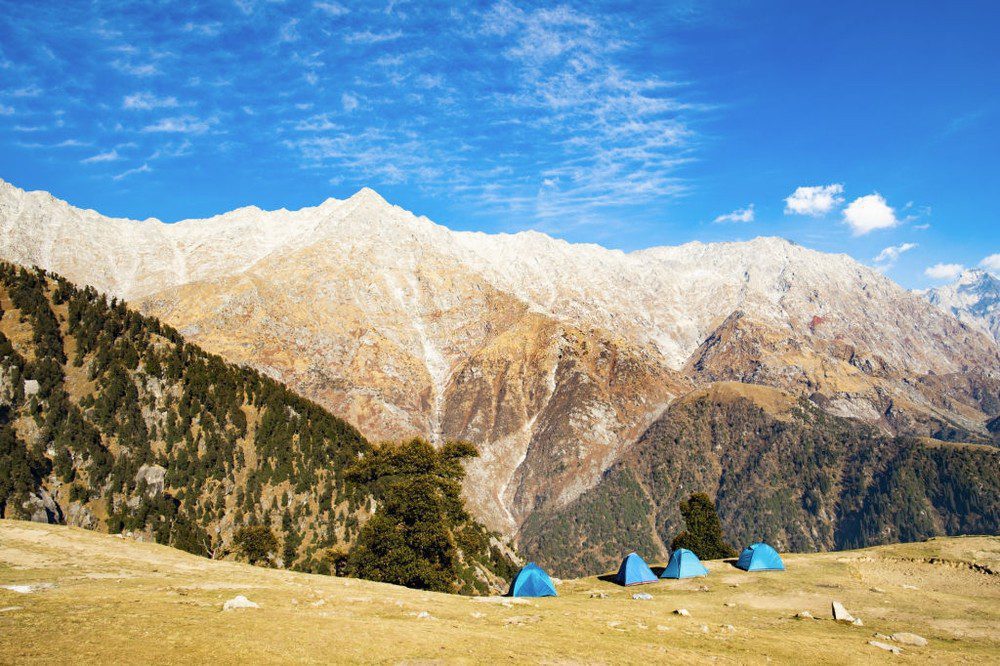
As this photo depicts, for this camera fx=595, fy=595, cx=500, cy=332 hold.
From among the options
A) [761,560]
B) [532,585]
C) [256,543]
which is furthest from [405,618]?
[256,543]

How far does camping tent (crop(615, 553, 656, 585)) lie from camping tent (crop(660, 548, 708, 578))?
7.23 ft

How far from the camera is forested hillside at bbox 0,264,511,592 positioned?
8588 centimetres

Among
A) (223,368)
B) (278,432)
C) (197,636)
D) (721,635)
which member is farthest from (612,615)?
(223,368)

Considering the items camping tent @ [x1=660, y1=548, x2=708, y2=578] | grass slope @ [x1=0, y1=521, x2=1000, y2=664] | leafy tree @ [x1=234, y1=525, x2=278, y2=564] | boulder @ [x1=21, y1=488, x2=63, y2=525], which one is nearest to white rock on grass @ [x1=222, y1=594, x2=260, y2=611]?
grass slope @ [x1=0, y1=521, x2=1000, y2=664]

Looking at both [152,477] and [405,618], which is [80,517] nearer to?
[152,477]

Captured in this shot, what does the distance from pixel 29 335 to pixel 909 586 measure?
425ft

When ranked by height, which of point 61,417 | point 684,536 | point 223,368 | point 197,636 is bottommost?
point 684,536

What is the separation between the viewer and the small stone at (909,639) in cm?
3444

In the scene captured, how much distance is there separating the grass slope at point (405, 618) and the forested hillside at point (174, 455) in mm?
29457

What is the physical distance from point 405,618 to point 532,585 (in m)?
33.2

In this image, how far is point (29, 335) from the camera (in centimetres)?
10169

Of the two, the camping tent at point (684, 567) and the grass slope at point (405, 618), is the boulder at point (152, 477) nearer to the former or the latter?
the grass slope at point (405, 618)

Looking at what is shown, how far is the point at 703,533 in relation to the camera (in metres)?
109

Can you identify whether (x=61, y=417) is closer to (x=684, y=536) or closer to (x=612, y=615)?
(x=612, y=615)
